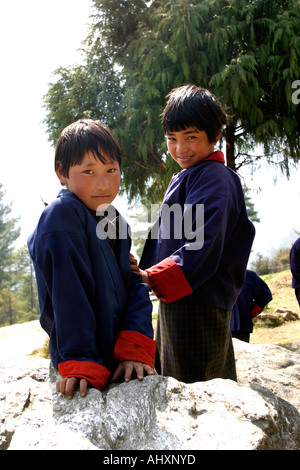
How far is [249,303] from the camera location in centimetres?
462

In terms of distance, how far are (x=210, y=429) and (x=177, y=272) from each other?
59 centimetres

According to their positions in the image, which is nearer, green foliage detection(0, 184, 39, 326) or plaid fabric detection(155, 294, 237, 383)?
plaid fabric detection(155, 294, 237, 383)

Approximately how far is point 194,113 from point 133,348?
0.99 m

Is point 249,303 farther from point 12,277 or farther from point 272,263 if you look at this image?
point 12,277

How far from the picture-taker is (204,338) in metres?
1.73

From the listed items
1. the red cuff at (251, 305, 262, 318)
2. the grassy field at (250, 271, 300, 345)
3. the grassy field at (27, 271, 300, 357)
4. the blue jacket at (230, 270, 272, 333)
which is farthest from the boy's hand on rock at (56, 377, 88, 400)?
the grassy field at (250, 271, 300, 345)

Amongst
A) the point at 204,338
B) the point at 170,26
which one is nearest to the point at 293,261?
the point at 204,338

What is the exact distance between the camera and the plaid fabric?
1719mm

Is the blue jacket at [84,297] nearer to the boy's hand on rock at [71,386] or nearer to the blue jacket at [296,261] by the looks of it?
the boy's hand on rock at [71,386]

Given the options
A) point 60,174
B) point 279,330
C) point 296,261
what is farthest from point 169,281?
point 279,330

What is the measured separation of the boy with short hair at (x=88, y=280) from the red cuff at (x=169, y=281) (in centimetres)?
7

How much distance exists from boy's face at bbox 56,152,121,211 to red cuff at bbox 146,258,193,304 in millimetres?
335

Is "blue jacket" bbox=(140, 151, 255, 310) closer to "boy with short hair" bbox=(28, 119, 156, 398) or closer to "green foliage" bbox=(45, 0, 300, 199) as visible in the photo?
"boy with short hair" bbox=(28, 119, 156, 398)

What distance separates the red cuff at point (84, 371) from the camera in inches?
49.4
